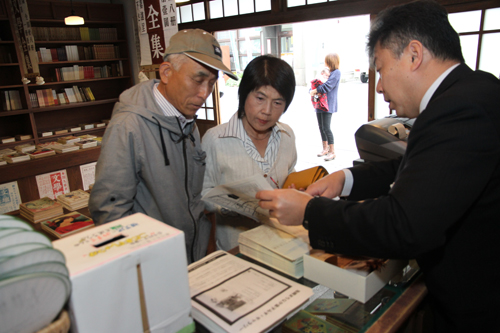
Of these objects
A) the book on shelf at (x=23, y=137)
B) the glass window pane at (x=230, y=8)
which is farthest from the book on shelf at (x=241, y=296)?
the book on shelf at (x=23, y=137)

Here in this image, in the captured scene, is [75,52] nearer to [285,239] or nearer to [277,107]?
[277,107]

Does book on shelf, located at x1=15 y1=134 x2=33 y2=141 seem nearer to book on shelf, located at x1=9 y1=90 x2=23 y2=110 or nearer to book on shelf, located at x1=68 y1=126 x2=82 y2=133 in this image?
book on shelf, located at x1=9 y1=90 x2=23 y2=110

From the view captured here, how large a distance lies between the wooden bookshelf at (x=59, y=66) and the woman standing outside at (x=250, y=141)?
2.77 m

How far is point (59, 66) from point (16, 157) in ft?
11.8

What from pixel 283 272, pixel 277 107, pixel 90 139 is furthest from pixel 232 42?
pixel 283 272

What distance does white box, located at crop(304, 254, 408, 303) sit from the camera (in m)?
0.87

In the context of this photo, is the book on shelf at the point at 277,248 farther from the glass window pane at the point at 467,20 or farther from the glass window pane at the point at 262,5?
the glass window pane at the point at 262,5

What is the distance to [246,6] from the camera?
4836 millimetres

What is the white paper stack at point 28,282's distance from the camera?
0.50 meters

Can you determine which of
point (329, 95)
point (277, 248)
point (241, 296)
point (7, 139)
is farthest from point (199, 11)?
point (241, 296)

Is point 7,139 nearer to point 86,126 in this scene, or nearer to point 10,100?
point 10,100

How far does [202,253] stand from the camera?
5.57 ft

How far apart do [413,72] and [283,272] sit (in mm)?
688

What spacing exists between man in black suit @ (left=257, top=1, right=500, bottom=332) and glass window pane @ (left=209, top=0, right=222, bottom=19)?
4723 millimetres
